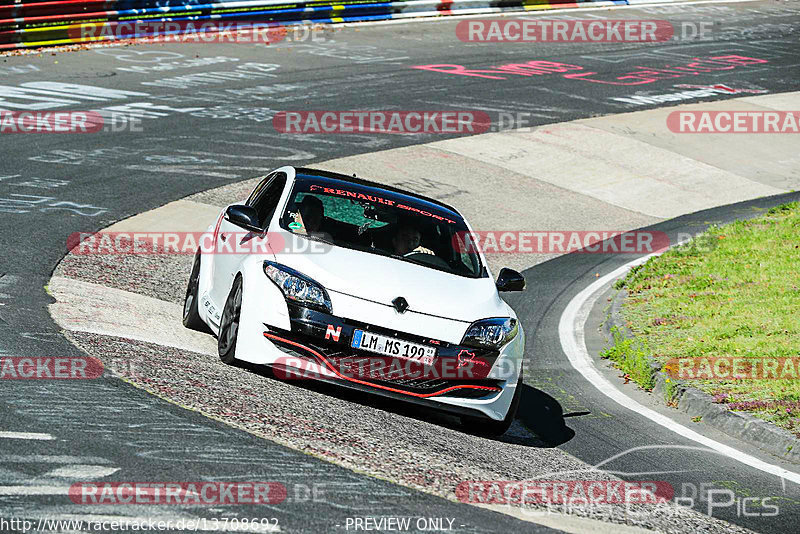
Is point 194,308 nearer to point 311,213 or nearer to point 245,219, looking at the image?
point 245,219

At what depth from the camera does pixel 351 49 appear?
26.6 metres

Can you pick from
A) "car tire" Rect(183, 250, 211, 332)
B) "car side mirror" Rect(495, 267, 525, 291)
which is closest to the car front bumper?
"car side mirror" Rect(495, 267, 525, 291)

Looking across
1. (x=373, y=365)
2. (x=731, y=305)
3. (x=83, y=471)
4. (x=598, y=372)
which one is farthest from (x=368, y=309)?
(x=731, y=305)

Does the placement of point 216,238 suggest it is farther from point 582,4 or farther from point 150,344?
point 582,4

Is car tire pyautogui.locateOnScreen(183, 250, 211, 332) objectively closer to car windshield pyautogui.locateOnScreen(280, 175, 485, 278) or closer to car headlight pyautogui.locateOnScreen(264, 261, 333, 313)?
car windshield pyautogui.locateOnScreen(280, 175, 485, 278)

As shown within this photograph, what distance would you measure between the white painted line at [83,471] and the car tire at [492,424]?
2.86 m

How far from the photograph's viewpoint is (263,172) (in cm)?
1662

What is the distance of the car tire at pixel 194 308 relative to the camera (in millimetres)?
9195

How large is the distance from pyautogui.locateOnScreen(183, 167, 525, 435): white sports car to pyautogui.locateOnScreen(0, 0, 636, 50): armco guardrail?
53.6ft

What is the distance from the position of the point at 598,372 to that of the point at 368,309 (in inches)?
158

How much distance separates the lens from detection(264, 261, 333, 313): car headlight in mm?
7430

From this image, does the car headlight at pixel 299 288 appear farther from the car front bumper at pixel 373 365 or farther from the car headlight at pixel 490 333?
the car headlight at pixel 490 333

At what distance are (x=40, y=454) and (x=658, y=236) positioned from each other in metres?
12.5

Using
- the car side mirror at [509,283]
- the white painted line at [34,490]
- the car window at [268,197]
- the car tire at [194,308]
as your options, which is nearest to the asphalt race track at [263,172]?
the white painted line at [34,490]
